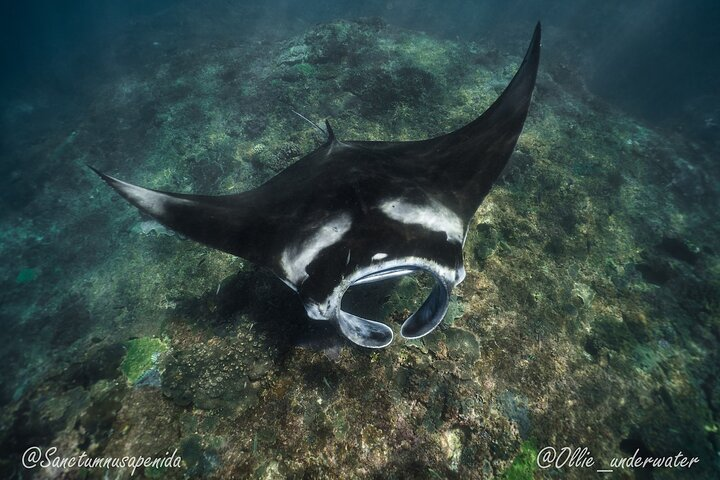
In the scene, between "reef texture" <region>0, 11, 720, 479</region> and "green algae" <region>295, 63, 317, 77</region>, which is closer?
"reef texture" <region>0, 11, 720, 479</region>

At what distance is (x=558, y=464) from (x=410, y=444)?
1.52 metres

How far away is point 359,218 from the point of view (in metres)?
2.79

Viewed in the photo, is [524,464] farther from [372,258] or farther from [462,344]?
[372,258]

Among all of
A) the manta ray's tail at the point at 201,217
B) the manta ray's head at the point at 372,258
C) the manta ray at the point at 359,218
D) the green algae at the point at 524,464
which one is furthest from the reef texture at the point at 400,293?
the manta ray's tail at the point at 201,217

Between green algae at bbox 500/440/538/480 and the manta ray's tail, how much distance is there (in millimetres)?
3129

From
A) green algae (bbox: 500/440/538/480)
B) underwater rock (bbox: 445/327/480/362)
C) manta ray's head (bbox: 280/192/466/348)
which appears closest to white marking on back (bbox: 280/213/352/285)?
manta ray's head (bbox: 280/192/466/348)

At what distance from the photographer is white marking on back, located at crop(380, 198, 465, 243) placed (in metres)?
2.83

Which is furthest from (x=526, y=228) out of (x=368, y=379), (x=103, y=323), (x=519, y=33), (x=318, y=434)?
(x=519, y=33)

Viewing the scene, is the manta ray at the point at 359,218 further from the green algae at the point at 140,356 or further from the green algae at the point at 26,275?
the green algae at the point at 26,275

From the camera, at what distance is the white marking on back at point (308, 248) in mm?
2617

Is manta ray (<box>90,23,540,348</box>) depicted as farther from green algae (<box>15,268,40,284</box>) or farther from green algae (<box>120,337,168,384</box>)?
green algae (<box>15,268,40,284</box>)

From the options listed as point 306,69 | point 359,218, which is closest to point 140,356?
point 359,218

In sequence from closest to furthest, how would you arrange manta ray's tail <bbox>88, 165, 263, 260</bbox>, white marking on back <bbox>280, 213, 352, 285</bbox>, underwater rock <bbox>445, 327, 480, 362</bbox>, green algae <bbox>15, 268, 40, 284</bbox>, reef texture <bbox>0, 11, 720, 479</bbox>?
white marking on back <bbox>280, 213, 352, 285</bbox> < manta ray's tail <bbox>88, 165, 263, 260</bbox> < reef texture <bbox>0, 11, 720, 479</bbox> < underwater rock <bbox>445, 327, 480, 362</bbox> < green algae <bbox>15, 268, 40, 284</bbox>

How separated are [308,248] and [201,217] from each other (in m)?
1.21
